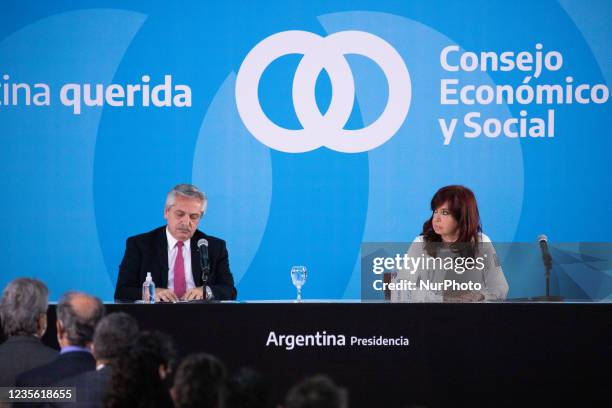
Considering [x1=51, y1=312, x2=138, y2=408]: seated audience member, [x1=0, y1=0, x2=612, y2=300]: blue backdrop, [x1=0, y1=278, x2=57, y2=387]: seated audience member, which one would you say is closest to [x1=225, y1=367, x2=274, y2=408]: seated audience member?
[x1=51, y1=312, x2=138, y2=408]: seated audience member

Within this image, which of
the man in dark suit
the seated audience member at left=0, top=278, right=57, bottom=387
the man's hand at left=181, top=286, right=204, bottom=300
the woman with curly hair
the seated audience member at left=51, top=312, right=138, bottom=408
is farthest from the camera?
the man in dark suit

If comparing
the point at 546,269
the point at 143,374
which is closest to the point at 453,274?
the point at 546,269

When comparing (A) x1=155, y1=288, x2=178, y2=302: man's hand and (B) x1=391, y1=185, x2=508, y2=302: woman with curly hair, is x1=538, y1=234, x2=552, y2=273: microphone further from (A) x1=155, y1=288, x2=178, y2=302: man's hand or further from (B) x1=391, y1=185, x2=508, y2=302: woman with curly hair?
(A) x1=155, y1=288, x2=178, y2=302: man's hand

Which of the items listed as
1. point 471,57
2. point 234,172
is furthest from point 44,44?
point 471,57

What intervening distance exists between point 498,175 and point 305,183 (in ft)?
5.06

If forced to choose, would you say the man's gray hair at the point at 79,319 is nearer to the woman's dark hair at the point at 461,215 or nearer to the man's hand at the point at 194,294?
the man's hand at the point at 194,294

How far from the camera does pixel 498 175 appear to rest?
24.2 ft

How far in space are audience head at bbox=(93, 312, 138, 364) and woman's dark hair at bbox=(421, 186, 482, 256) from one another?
1878 mm

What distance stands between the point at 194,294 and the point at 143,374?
2.29 metres

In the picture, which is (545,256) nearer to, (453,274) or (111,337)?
(453,274)

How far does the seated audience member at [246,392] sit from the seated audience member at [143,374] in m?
0.39

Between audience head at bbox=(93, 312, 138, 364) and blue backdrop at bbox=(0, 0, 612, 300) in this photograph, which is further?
blue backdrop at bbox=(0, 0, 612, 300)

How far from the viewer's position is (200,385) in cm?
285

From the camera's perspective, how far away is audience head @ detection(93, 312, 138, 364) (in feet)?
11.6
